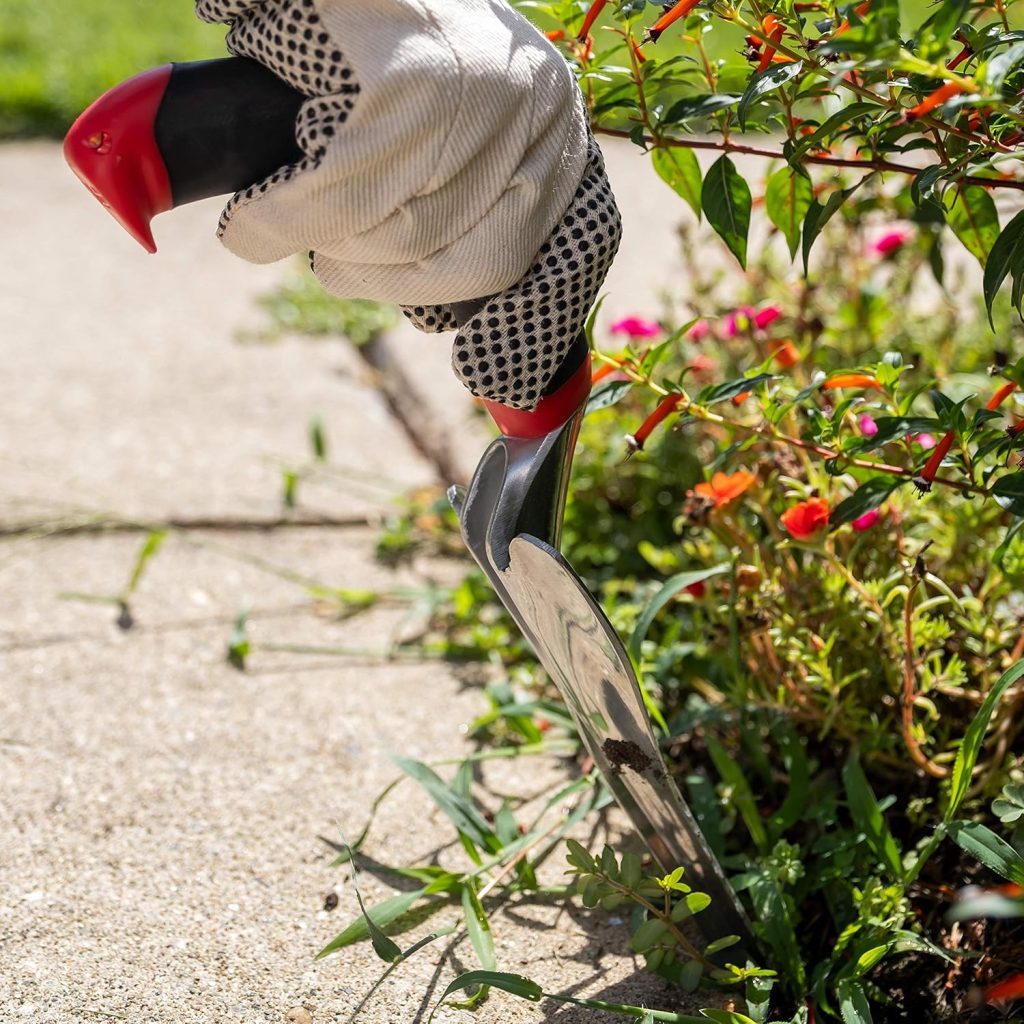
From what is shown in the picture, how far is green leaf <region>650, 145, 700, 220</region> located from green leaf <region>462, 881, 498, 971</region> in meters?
0.70

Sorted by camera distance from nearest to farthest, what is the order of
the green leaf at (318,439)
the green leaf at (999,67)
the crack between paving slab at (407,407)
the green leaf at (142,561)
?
the green leaf at (999,67) < the green leaf at (142,561) < the green leaf at (318,439) < the crack between paving slab at (407,407)

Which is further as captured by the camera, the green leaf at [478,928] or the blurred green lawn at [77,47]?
the blurred green lawn at [77,47]

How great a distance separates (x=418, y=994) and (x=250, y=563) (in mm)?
937

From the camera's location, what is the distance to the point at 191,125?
82 centimetres

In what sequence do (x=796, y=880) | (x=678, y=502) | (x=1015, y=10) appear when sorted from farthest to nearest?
1. (x=1015, y=10)
2. (x=678, y=502)
3. (x=796, y=880)

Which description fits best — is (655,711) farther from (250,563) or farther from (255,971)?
(250,563)

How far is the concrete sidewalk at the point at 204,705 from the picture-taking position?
3.64 feet

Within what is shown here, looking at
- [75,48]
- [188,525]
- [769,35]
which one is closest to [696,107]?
[769,35]

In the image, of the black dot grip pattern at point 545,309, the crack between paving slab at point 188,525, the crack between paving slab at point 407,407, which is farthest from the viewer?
the crack between paving slab at point 407,407

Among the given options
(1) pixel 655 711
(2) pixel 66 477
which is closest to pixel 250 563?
(2) pixel 66 477

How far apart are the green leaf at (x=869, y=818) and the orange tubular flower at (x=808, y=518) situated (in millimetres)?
245

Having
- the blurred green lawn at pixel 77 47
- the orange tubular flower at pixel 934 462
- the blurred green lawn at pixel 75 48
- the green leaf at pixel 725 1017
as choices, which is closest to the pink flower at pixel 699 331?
the orange tubular flower at pixel 934 462

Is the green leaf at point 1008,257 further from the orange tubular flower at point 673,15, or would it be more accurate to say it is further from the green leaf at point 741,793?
the green leaf at point 741,793

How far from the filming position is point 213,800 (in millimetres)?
1351
